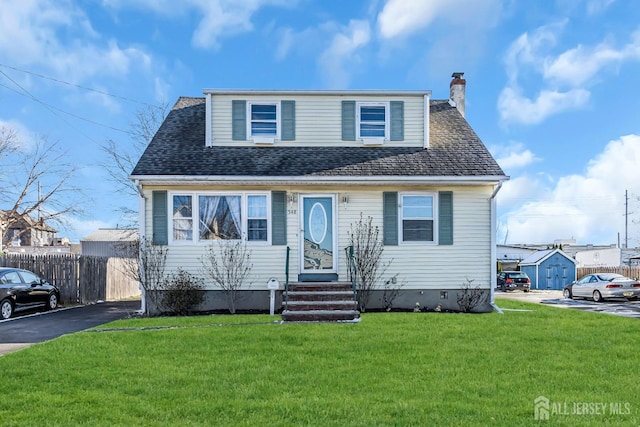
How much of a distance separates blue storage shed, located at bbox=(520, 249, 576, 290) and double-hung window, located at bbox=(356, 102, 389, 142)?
94.5ft

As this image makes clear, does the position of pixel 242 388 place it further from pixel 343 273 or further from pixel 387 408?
pixel 343 273

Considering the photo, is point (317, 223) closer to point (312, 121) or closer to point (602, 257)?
point (312, 121)

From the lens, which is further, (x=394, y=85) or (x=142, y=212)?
(x=394, y=85)

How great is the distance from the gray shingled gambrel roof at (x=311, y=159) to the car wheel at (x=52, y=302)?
590cm

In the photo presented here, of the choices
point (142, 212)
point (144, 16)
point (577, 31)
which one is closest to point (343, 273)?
point (142, 212)

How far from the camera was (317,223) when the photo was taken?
40.7 ft

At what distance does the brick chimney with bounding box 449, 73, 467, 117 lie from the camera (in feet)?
53.6

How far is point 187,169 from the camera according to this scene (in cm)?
1210

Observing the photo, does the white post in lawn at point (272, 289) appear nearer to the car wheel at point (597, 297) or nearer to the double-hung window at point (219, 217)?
the double-hung window at point (219, 217)

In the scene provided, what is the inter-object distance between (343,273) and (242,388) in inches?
284

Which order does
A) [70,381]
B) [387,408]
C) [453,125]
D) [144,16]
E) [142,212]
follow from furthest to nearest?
[453,125] < [144,16] < [142,212] < [70,381] < [387,408]

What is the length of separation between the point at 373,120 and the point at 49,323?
10364 mm

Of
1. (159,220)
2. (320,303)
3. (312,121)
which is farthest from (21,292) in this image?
(312,121)

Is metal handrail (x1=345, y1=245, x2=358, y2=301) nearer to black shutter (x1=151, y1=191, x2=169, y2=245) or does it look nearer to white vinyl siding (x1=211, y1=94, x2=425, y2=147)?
white vinyl siding (x1=211, y1=94, x2=425, y2=147)
